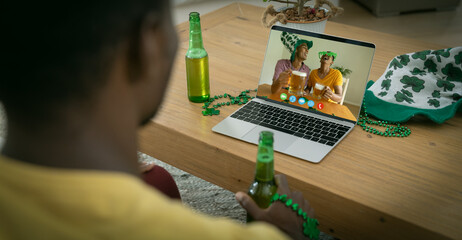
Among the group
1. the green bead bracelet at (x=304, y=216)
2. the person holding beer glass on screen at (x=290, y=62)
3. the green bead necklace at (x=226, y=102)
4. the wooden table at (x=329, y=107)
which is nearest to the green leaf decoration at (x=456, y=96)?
the wooden table at (x=329, y=107)

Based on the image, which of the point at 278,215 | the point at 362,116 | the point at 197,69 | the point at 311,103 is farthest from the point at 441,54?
the point at 278,215

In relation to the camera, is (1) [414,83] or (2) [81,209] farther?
(1) [414,83]

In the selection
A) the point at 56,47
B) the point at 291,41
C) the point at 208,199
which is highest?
the point at 56,47

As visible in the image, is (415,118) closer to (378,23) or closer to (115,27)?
(115,27)

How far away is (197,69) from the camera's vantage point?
129cm

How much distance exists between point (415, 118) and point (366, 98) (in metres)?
0.14

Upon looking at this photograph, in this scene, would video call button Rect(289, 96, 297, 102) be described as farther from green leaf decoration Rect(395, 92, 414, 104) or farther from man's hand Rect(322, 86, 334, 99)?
green leaf decoration Rect(395, 92, 414, 104)

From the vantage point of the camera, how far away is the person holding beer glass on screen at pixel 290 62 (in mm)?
1259

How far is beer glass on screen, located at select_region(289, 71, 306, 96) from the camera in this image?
1.27 metres

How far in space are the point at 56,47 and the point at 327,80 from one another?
0.88 m

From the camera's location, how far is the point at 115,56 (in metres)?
0.52

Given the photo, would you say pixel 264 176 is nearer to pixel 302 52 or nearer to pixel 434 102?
pixel 302 52

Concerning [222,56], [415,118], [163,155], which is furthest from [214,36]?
[415,118]

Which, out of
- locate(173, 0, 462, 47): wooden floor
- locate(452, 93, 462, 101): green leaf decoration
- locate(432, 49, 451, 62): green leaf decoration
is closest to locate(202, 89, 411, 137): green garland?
locate(452, 93, 462, 101): green leaf decoration
